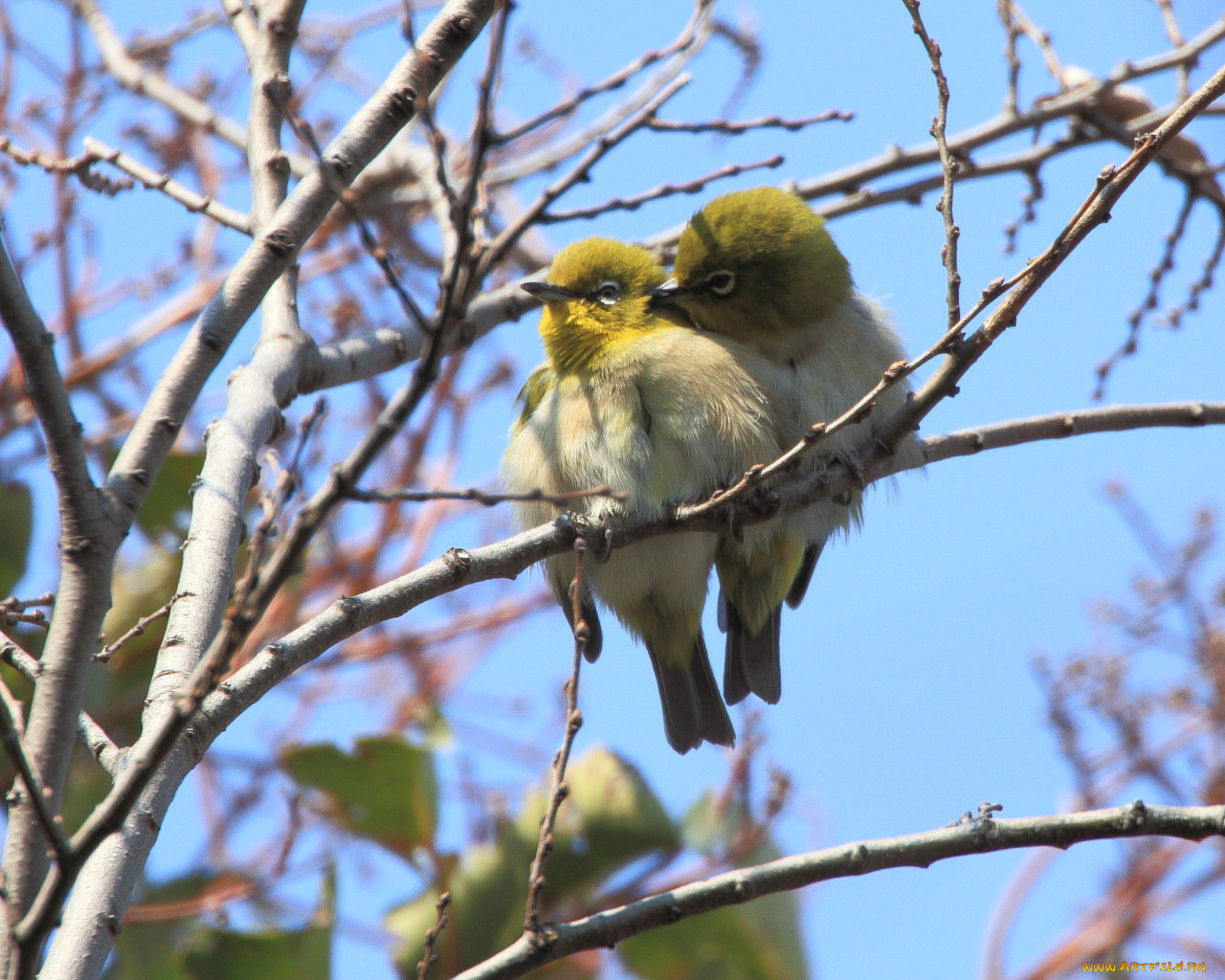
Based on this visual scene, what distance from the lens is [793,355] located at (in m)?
4.81

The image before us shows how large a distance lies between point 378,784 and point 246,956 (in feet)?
3.08

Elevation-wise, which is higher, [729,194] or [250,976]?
[729,194]

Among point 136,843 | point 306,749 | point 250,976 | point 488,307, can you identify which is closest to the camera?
point 136,843

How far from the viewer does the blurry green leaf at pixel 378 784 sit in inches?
189

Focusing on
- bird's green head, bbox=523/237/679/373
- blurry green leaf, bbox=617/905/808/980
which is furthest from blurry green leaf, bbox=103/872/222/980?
bird's green head, bbox=523/237/679/373

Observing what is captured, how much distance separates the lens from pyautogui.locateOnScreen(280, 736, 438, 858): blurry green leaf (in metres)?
4.79

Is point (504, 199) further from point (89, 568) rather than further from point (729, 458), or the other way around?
point (89, 568)

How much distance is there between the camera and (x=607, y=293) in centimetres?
500

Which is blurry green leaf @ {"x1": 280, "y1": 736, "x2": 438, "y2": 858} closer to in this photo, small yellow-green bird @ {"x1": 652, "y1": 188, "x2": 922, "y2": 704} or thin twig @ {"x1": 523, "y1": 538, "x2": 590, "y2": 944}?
small yellow-green bird @ {"x1": 652, "y1": 188, "x2": 922, "y2": 704}

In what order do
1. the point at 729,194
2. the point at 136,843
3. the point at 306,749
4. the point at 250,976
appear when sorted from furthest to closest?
the point at 729,194 < the point at 306,749 < the point at 250,976 < the point at 136,843

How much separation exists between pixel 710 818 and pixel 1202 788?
237 cm

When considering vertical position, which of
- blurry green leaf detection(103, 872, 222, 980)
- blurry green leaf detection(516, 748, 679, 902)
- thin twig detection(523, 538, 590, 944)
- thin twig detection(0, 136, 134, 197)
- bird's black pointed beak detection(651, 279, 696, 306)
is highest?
bird's black pointed beak detection(651, 279, 696, 306)

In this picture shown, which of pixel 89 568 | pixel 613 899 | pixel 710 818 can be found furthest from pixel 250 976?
pixel 89 568

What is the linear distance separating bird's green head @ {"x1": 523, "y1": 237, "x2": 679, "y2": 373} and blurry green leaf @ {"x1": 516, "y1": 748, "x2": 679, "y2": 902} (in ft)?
5.62
